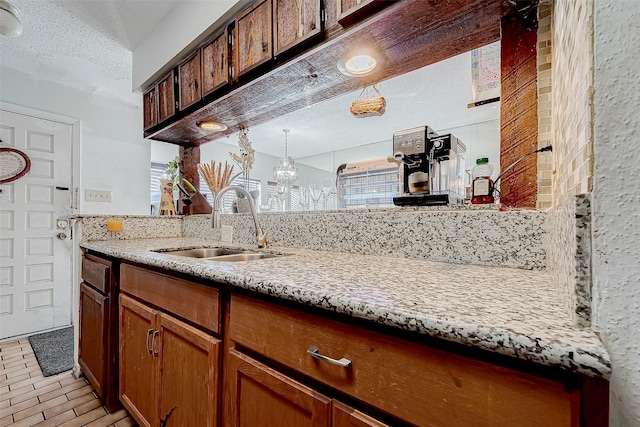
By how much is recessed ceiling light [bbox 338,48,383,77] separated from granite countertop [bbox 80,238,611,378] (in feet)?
2.60

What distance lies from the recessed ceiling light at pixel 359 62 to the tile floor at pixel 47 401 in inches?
74.6

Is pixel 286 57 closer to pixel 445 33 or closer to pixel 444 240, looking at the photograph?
pixel 445 33

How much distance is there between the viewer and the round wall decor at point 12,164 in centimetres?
239

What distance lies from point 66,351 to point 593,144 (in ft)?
10.2

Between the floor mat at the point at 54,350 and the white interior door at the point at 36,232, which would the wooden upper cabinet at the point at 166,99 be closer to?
the white interior door at the point at 36,232

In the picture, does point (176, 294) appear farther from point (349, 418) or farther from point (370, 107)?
point (370, 107)

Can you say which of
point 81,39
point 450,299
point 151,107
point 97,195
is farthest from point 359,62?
point 97,195

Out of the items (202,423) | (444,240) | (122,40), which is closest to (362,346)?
(444,240)

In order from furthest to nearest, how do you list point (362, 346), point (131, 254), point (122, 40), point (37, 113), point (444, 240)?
point (37, 113) → point (122, 40) → point (131, 254) → point (444, 240) → point (362, 346)

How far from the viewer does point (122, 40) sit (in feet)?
6.95

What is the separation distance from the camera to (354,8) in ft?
3.14

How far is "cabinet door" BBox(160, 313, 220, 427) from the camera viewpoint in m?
0.82

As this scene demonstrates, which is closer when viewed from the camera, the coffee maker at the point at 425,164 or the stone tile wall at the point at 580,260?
the stone tile wall at the point at 580,260

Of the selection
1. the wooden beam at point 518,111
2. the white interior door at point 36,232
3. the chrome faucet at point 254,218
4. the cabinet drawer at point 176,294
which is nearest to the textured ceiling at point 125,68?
the white interior door at point 36,232
